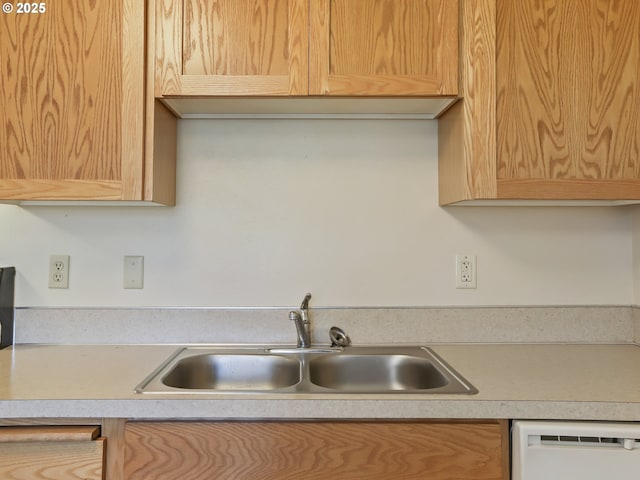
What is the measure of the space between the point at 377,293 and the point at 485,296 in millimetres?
377

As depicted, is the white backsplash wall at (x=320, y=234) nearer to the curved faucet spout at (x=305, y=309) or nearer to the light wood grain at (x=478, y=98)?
the curved faucet spout at (x=305, y=309)

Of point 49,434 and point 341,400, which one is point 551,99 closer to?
point 341,400

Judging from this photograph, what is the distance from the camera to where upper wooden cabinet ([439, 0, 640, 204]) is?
123cm

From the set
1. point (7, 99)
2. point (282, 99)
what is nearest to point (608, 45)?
point (282, 99)

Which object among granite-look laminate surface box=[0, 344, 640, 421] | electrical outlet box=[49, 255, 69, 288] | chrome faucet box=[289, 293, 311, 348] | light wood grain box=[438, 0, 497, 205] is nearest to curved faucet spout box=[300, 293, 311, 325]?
chrome faucet box=[289, 293, 311, 348]

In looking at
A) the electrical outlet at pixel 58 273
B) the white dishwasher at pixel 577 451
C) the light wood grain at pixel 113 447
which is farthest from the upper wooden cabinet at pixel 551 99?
the electrical outlet at pixel 58 273

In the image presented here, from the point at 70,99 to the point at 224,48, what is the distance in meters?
0.46

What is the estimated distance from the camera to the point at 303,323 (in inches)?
56.5

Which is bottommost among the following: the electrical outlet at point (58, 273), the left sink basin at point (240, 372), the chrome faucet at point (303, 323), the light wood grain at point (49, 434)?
the light wood grain at point (49, 434)

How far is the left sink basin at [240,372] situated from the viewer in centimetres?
138

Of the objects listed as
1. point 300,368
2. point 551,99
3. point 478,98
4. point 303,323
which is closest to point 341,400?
point 300,368

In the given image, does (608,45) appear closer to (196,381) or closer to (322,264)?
(322,264)

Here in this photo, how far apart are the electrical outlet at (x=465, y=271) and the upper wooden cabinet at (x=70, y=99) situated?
1055mm

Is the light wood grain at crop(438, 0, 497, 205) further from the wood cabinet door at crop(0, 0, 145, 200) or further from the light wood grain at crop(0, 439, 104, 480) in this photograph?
the light wood grain at crop(0, 439, 104, 480)
